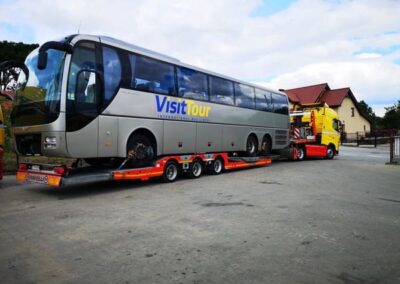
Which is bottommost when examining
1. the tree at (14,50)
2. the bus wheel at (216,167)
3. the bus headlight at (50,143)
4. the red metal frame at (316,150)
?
the bus wheel at (216,167)

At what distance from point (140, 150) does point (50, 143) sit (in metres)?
2.68

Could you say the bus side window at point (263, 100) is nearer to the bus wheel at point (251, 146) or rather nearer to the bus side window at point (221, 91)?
the bus wheel at point (251, 146)

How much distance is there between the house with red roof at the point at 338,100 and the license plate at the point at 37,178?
4440 cm

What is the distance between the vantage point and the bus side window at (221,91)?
12749 millimetres

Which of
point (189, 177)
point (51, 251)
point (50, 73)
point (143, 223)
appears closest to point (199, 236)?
point (143, 223)

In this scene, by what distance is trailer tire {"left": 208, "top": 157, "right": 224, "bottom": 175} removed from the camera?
42.0 feet

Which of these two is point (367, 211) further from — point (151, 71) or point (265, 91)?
point (265, 91)

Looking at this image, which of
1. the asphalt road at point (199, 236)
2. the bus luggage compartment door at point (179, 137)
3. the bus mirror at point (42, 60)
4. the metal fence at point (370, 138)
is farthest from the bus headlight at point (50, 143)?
the metal fence at point (370, 138)

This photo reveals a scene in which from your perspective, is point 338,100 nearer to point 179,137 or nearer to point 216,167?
point 216,167

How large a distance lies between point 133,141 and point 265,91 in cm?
880

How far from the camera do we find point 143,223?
5902 millimetres

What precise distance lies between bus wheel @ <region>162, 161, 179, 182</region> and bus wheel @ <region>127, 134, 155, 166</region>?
2.09 feet

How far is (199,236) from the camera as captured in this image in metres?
5.18

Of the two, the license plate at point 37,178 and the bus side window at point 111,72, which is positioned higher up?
the bus side window at point 111,72
